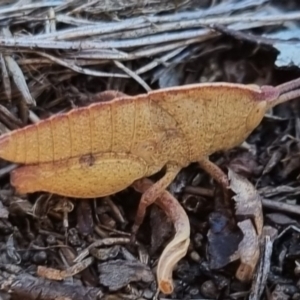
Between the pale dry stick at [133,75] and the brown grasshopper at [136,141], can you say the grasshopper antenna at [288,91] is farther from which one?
the pale dry stick at [133,75]

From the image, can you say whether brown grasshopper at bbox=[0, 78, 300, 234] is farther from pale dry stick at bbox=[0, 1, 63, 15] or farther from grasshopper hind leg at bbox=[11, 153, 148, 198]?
pale dry stick at bbox=[0, 1, 63, 15]

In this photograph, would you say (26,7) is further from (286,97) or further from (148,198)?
(286,97)

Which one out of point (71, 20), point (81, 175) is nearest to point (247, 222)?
point (81, 175)

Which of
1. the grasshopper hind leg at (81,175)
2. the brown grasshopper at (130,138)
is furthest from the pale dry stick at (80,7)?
the grasshopper hind leg at (81,175)

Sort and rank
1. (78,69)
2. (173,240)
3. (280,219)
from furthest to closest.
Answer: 1. (78,69)
2. (280,219)
3. (173,240)

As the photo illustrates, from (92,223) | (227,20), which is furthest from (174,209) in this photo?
(227,20)

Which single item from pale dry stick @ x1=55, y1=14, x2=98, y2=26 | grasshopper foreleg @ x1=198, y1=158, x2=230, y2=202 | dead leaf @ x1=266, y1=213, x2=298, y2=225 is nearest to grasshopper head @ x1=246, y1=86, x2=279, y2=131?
grasshopper foreleg @ x1=198, y1=158, x2=230, y2=202

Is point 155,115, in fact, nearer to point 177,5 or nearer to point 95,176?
point 95,176
